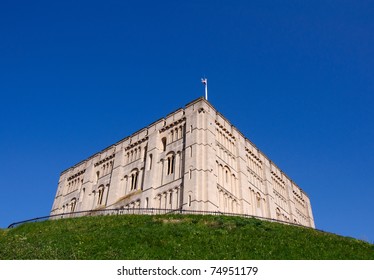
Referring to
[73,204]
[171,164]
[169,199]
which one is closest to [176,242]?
[169,199]

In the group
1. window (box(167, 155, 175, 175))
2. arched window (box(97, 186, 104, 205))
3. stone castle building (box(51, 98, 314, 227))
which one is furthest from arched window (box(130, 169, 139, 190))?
arched window (box(97, 186, 104, 205))

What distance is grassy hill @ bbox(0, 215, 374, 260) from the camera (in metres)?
20.4

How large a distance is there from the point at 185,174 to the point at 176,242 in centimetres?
2218

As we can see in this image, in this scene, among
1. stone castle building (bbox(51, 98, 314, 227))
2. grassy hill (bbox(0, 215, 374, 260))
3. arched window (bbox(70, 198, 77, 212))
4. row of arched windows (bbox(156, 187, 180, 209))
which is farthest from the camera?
arched window (bbox(70, 198, 77, 212))

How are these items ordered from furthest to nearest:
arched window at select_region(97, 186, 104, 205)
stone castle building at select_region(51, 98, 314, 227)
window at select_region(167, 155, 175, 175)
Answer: arched window at select_region(97, 186, 104, 205) → window at select_region(167, 155, 175, 175) → stone castle building at select_region(51, 98, 314, 227)

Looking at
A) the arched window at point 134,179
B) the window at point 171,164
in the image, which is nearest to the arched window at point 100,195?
the arched window at point 134,179

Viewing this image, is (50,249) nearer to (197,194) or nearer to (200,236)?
(200,236)

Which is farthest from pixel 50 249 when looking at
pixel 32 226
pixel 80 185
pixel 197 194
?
pixel 80 185

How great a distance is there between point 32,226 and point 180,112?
24.9 metres

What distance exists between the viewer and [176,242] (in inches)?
906

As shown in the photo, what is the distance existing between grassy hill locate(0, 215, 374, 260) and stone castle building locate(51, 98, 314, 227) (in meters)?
13.3

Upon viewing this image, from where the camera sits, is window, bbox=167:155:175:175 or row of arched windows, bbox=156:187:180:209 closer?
row of arched windows, bbox=156:187:180:209

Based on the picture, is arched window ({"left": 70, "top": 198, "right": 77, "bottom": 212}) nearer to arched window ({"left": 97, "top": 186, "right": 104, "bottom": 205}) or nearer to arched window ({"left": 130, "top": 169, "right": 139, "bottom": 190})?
arched window ({"left": 97, "top": 186, "right": 104, "bottom": 205})

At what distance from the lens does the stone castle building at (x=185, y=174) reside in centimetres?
4522
